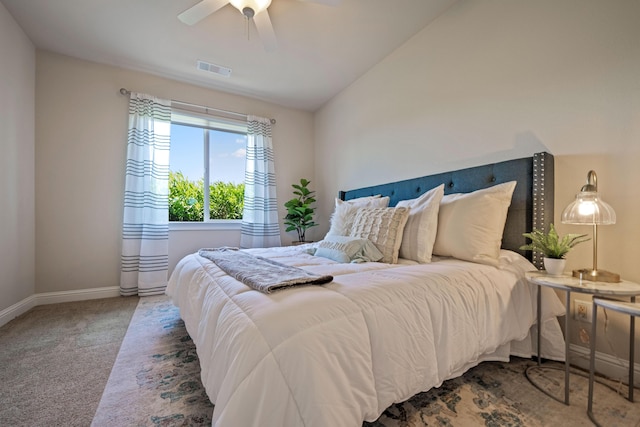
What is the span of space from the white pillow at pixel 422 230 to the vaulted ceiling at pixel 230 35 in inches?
63.2

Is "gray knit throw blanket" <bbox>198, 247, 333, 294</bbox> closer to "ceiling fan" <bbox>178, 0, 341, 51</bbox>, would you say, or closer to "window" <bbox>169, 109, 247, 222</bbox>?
"ceiling fan" <bbox>178, 0, 341, 51</bbox>

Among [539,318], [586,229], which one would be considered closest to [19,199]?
[539,318]

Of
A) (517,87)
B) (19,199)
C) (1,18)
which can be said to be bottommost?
(19,199)

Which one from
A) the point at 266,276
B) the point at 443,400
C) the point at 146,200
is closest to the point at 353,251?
the point at 266,276

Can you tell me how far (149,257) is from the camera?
3100 mm

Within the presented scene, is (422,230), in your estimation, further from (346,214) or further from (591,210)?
(591,210)

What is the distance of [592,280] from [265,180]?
345cm

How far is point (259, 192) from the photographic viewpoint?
3807 mm

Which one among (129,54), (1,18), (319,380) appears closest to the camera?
(319,380)

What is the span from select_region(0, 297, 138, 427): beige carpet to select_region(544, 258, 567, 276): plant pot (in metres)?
2.36

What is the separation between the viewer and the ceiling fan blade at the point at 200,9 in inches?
72.7

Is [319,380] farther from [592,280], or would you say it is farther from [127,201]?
[127,201]

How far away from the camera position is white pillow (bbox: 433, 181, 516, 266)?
5.47ft

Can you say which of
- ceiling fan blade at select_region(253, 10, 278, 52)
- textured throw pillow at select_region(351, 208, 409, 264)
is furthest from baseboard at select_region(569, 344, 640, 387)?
ceiling fan blade at select_region(253, 10, 278, 52)
